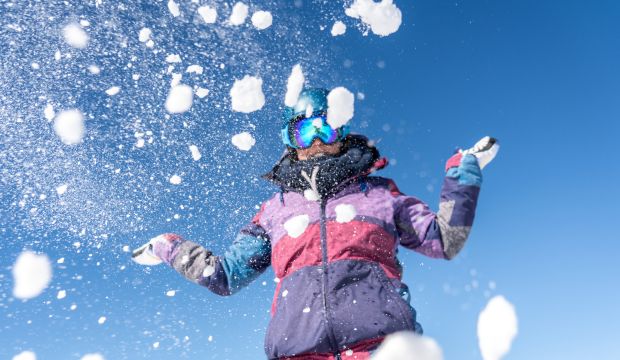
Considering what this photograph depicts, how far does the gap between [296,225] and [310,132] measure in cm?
111

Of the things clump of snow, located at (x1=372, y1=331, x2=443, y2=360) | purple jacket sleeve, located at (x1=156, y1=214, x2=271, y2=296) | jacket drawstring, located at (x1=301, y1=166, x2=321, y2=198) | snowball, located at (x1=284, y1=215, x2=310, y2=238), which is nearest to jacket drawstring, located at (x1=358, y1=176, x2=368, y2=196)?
jacket drawstring, located at (x1=301, y1=166, x2=321, y2=198)

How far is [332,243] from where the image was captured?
10.5 feet

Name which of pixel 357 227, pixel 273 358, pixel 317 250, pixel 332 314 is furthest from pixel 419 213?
pixel 273 358

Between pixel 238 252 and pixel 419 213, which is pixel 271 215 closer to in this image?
pixel 238 252

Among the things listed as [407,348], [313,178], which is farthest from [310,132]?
[407,348]

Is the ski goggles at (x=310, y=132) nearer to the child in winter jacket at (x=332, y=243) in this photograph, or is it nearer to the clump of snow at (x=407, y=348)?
the child in winter jacket at (x=332, y=243)

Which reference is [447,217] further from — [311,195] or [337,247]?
[311,195]

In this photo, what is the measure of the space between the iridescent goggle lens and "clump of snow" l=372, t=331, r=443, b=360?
1.94m

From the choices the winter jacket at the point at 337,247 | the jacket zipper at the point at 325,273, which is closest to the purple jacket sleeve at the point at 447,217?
the winter jacket at the point at 337,247

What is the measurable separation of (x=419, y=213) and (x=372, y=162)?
58 cm

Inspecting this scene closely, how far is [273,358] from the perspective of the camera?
296 centimetres

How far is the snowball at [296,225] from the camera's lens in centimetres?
339

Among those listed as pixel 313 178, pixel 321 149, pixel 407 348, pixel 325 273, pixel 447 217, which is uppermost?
pixel 321 149

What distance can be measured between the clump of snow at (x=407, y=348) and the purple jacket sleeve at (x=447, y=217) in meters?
0.77
